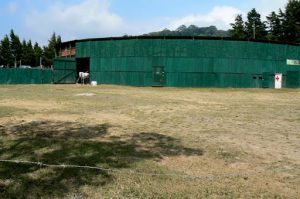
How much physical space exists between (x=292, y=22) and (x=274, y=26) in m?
5.84

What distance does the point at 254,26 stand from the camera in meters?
109

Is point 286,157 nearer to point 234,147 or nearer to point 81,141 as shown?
point 234,147

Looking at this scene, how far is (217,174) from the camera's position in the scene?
8648 mm

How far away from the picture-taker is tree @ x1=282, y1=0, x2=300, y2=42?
99.9 meters

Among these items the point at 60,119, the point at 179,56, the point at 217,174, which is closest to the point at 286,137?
the point at 217,174

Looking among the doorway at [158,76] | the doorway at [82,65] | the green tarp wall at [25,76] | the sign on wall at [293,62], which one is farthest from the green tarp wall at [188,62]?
the green tarp wall at [25,76]

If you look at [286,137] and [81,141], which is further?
[286,137]

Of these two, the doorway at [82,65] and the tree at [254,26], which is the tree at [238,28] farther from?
the doorway at [82,65]

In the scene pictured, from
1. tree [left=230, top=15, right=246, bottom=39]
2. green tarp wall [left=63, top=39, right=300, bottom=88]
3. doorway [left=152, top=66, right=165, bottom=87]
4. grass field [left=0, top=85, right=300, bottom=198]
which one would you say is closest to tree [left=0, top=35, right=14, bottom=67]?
tree [left=230, top=15, right=246, bottom=39]

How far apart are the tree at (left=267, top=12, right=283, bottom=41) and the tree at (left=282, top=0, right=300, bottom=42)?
157 centimetres

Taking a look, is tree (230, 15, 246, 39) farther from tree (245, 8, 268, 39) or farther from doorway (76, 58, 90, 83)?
doorway (76, 58, 90, 83)

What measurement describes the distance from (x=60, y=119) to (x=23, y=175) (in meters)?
8.06

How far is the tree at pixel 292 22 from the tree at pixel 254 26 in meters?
7.33

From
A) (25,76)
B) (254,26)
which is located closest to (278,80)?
(25,76)
